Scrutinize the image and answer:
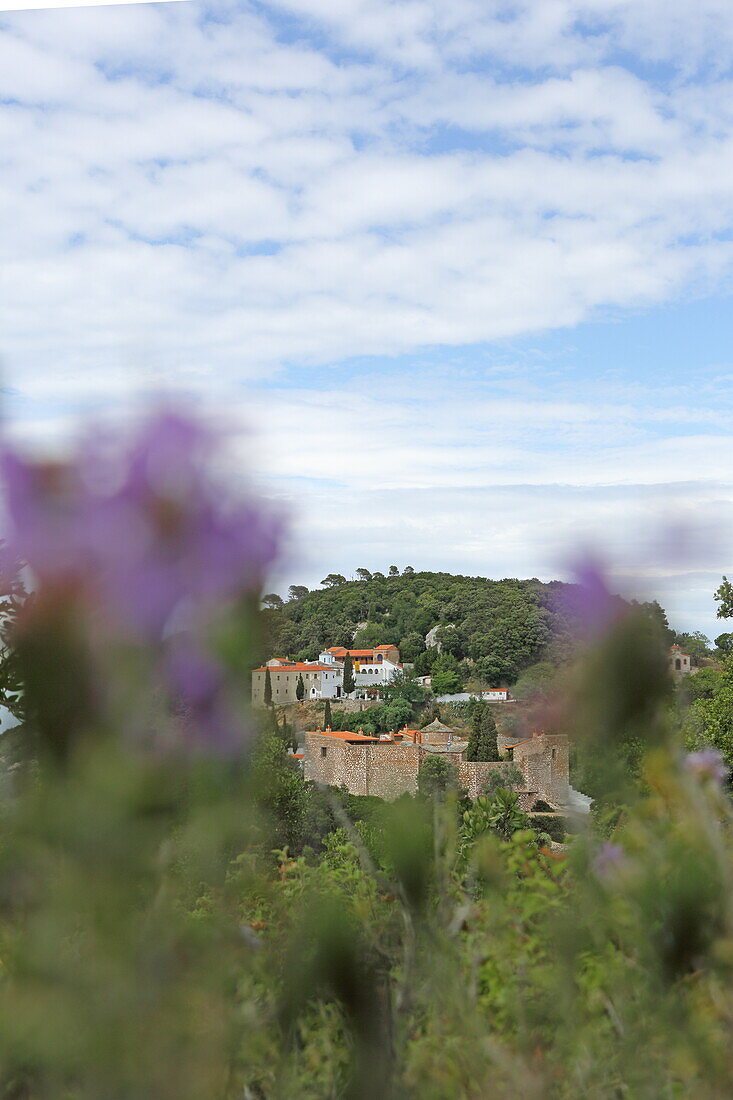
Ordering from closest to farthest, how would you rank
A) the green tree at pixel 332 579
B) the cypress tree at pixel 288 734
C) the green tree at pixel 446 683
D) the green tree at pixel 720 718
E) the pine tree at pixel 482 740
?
the cypress tree at pixel 288 734
the green tree at pixel 332 579
the green tree at pixel 720 718
the pine tree at pixel 482 740
the green tree at pixel 446 683

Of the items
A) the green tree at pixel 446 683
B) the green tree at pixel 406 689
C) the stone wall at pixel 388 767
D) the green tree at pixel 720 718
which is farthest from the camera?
the green tree at pixel 406 689

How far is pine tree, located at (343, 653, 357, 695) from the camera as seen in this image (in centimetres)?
1617

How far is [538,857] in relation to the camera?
1188 mm

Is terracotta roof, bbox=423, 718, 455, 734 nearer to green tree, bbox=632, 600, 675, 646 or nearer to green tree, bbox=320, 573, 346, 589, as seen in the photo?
green tree, bbox=320, 573, 346, 589

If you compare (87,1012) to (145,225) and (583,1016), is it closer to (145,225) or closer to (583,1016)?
(583,1016)

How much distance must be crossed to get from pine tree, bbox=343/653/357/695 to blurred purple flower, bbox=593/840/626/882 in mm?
14764

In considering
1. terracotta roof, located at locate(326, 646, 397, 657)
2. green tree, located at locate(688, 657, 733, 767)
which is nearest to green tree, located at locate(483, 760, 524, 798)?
green tree, located at locate(688, 657, 733, 767)

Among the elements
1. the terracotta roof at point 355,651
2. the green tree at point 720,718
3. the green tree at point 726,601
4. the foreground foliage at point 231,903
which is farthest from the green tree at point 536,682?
the terracotta roof at point 355,651

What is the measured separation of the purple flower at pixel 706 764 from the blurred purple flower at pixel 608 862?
0.12 metres

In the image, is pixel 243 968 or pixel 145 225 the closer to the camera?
pixel 243 968

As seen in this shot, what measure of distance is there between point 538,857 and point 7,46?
332 centimetres

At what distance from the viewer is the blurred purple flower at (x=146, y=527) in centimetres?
78

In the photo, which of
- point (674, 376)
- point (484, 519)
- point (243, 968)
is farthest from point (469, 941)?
point (674, 376)

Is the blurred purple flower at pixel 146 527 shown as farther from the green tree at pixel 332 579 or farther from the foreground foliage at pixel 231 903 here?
the green tree at pixel 332 579
